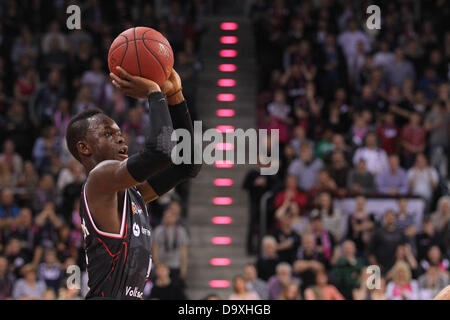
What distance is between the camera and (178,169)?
404cm

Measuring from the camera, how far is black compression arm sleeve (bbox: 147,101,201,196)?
155 inches

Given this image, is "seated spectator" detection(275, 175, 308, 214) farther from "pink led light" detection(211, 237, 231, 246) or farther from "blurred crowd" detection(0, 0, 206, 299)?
"blurred crowd" detection(0, 0, 206, 299)

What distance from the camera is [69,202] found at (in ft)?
32.5

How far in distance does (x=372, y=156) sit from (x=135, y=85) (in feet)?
24.7

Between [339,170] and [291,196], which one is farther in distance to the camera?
[339,170]

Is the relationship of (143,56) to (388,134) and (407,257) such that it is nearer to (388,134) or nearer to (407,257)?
(407,257)

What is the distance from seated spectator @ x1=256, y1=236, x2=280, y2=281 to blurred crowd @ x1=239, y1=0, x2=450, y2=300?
0.05ft

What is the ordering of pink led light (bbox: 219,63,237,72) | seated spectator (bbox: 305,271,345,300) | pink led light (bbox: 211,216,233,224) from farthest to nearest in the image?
pink led light (bbox: 219,63,237,72)
pink led light (bbox: 211,216,233,224)
seated spectator (bbox: 305,271,345,300)

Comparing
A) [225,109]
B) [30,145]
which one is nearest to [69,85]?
[30,145]

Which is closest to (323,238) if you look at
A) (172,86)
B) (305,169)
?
(305,169)

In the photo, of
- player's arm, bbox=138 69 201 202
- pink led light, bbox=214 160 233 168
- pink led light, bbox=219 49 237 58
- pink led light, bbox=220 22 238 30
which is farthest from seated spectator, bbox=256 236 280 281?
player's arm, bbox=138 69 201 202

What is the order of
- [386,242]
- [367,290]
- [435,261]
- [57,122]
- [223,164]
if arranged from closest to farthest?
1. [367,290]
2. [435,261]
3. [386,242]
4. [223,164]
5. [57,122]

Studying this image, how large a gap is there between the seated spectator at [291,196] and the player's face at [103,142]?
20.6ft

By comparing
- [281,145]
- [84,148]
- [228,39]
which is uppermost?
[228,39]
